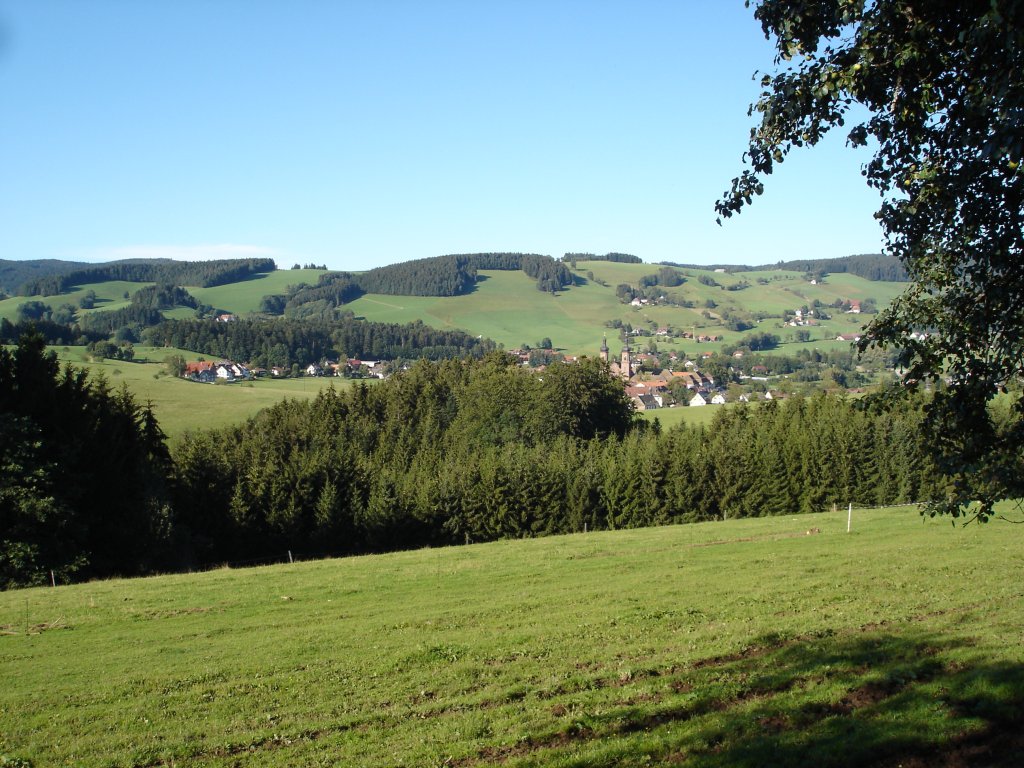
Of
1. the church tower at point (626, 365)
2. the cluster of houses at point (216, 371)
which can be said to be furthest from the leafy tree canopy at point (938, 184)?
the church tower at point (626, 365)

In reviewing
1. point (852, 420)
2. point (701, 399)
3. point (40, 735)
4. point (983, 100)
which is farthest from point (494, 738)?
point (701, 399)

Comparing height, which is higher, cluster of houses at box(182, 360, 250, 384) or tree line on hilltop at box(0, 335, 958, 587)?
cluster of houses at box(182, 360, 250, 384)

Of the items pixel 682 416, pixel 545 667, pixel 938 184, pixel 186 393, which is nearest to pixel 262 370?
pixel 186 393

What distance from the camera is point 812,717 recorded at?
10039 mm

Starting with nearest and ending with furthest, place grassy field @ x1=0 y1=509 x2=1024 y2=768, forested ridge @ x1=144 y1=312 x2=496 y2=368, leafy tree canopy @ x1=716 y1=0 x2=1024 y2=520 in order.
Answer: leafy tree canopy @ x1=716 y1=0 x2=1024 y2=520 < grassy field @ x1=0 y1=509 x2=1024 y2=768 < forested ridge @ x1=144 y1=312 x2=496 y2=368

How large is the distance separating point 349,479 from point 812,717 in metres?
54.2

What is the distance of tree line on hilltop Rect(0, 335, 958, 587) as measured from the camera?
35938 mm

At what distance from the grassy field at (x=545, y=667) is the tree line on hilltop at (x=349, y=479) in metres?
10.4

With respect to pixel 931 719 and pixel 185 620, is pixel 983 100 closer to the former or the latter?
pixel 931 719

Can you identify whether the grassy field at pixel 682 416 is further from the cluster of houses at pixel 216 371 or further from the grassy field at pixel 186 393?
the cluster of houses at pixel 216 371

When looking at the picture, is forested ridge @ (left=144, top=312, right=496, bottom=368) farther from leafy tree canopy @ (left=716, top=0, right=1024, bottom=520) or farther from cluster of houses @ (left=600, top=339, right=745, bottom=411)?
leafy tree canopy @ (left=716, top=0, right=1024, bottom=520)

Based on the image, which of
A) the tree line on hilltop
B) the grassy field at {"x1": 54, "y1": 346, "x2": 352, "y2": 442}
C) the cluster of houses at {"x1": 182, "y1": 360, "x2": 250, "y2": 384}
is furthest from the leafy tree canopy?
the cluster of houses at {"x1": 182, "y1": 360, "x2": 250, "y2": 384}

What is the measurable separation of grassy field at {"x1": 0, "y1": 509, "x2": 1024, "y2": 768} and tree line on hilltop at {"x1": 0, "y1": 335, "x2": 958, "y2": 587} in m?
10.4

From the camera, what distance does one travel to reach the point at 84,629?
2005cm
